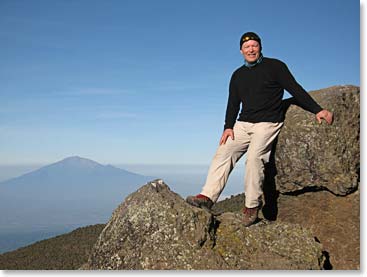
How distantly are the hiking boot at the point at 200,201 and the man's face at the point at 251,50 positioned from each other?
2.68 m

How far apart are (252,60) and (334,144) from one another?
217 centimetres

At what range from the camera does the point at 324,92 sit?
8336mm

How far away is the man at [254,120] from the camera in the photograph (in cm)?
759

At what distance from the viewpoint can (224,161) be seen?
314 inches

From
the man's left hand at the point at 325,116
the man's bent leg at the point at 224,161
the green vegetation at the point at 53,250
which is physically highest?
the man's left hand at the point at 325,116

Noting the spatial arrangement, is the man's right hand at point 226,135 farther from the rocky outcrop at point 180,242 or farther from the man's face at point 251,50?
the rocky outcrop at point 180,242

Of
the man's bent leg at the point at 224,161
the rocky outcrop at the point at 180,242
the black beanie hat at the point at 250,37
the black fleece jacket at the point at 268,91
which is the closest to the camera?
the rocky outcrop at the point at 180,242

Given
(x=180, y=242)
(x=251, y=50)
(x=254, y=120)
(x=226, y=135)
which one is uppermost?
(x=251, y=50)

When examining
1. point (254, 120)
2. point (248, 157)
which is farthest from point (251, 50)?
point (248, 157)

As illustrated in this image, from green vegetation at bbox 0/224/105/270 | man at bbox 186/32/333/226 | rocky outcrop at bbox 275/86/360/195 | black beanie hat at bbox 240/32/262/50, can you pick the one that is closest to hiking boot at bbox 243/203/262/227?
man at bbox 186/32/333/226

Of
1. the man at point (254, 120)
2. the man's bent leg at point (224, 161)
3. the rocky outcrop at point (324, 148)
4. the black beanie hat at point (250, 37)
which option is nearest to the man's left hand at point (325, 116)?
the man at point (254, 120)

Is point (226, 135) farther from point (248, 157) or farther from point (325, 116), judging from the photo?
point (325, 116)

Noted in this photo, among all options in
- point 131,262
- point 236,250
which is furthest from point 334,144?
point 131,262

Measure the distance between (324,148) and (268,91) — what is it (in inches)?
58.4
